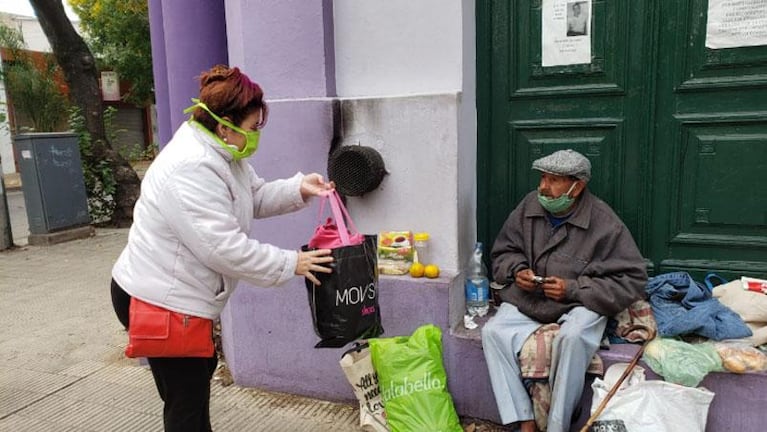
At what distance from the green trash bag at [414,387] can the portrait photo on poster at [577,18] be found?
1.78 m

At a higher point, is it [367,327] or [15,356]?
[367,327]

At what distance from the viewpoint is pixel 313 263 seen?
89.4 inches

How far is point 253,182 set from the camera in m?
2.61

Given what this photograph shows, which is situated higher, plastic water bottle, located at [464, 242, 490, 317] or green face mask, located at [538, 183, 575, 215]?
green face mask, located at [538, 183, 575, 215]

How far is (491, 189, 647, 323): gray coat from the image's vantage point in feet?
9.17

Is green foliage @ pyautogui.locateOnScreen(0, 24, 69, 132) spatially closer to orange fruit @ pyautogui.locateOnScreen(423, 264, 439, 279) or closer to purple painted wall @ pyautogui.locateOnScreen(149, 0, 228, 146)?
purple painted wall @ pyautogui.locateOnScreen(149, 0, 228, 146)

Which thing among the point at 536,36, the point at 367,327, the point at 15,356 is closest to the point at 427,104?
the point at 536,36

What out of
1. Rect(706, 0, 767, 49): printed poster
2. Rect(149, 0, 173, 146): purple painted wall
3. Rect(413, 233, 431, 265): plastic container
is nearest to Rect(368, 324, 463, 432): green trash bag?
Rect(413, 233, 431, 265): plastic container

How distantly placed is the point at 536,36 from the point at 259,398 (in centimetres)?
264

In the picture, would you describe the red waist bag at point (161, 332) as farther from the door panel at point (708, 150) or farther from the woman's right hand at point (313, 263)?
the door panel at point (708, 150)

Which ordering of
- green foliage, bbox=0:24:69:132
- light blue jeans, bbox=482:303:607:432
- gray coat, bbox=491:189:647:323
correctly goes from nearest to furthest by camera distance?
light blue jeans, bbox=482:303:607:432, gray coat, bbox=491:189:647:323, green foliage, bbox=0:24:69:132

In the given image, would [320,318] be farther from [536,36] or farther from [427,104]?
[536,36]

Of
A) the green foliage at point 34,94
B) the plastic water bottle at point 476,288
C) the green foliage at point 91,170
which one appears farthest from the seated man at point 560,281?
the green foliage at point 34,94

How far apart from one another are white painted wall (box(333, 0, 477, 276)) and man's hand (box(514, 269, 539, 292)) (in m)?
0.39
